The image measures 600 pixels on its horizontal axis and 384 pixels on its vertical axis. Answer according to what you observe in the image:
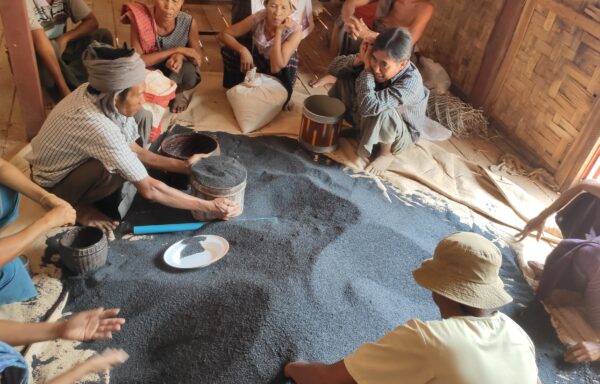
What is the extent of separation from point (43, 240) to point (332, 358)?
53.9 inches

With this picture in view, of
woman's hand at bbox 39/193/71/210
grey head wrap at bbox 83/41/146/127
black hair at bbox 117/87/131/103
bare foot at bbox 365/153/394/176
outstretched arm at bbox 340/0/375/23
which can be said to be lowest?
bare foot at bbox 365/153/394/176

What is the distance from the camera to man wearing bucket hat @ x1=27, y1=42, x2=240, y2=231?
6.44 feet

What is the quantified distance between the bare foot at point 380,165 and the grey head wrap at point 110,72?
1492mm

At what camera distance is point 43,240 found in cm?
221

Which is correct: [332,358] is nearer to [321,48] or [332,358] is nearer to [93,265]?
[93,265]

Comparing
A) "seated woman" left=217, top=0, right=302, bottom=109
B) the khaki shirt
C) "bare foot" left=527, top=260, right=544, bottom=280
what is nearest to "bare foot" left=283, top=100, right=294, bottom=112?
"seated woman" left=217, top=0, right=302, bottom=109

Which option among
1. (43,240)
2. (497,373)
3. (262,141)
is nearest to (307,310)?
(497,373)

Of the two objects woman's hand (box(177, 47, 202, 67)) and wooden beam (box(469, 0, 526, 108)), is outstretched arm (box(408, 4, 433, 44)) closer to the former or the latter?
wooden beam (box(469, 0, 526, 108))

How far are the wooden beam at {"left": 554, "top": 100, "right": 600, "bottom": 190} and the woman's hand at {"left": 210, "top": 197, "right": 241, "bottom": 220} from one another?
2.09 m

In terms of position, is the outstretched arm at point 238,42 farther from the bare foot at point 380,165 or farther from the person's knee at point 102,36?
the bare foot at point 380,165

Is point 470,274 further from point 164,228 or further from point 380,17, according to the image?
point 380,17

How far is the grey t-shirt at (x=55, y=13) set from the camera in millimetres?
2979

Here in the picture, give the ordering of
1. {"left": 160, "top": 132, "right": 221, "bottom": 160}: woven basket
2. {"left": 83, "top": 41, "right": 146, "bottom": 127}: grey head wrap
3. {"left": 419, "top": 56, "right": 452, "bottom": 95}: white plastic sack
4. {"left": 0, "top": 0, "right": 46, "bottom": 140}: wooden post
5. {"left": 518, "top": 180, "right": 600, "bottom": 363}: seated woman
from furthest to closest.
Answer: {"left": 419, "top": 56, "right": 452, "bottom": 95}: white plastic sack < {"left": 160, "top": 132, "right": 221, "bottom": 160}: woven basket < {"left": 0, "top": 0, "right": 46, "bottom": 140}: wooden post < {"left": 518, "top": 180, "right": 600, "bottom": 363}: seated woman < {"left": 83, "top": 41, "right": 146, "bottom": 127}: grey head wrap

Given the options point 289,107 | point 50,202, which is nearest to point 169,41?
point 289,107
